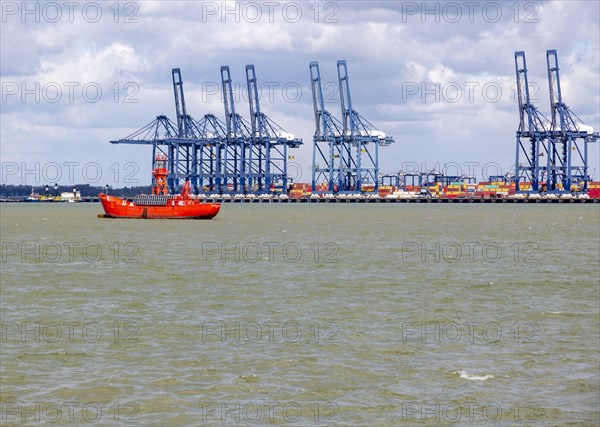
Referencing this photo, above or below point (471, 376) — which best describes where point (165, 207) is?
above

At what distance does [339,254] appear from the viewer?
47469 mm

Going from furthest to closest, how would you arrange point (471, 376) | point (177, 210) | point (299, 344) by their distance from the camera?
point (177, 210) < point (299, 344) < point (471, 376)

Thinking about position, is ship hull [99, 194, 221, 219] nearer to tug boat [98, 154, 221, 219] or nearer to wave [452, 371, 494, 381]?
tug boat [98, 154, 221, 219]

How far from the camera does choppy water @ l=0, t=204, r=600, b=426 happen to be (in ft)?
48.6

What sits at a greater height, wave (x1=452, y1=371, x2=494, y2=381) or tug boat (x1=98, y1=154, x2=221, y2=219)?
tug boat (x1=98, y1=154, x2=221, y2=219)

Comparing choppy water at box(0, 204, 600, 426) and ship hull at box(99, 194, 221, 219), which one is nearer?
choppy water at box(0, 204, 600, 426)

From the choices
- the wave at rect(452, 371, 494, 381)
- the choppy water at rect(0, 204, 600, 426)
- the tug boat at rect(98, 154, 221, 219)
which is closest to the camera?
the choppy water at rect(0, 204, 600, 426)

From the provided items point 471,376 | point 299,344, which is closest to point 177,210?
point 299,344

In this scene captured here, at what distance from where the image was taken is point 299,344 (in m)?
19.7

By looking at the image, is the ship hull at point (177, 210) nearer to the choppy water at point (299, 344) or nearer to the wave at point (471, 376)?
the choppy water at point (299, 344)

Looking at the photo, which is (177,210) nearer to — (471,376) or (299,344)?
(299,344)

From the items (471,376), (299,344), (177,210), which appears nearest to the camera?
(471,376)

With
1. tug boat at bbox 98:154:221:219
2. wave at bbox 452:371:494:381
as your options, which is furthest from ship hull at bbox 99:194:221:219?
wave at bbox 452:371:494:381

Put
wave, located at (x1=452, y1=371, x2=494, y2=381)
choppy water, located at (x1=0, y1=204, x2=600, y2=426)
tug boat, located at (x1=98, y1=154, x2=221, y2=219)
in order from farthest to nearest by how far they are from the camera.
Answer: tug boat, located at (x1=98, y1=154, x2=221, y2=219) → wave, located at (x1=452, y1=371, x2=494, y2=381) → choppy water, located at (x1=0, y1=204, x2=600, y2=426)
